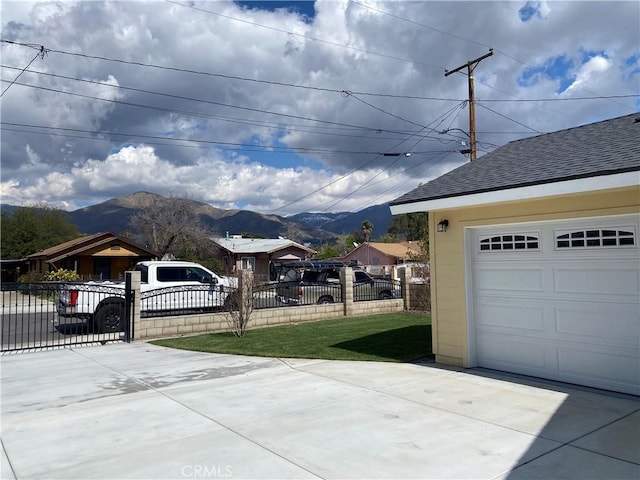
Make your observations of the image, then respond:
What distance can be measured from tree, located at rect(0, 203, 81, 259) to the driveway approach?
145 ft

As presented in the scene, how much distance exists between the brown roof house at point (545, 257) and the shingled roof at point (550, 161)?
3 cm

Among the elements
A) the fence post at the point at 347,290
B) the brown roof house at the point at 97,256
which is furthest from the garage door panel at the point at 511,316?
the brown roof house at the point at 97,256

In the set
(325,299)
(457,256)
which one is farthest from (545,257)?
(325,299)

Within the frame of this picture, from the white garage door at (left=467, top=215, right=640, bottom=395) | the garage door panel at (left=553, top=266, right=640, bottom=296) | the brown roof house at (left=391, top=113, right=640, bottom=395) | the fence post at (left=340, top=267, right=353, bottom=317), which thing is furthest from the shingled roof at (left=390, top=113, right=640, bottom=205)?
the fence post at (left=340, top=267, right=353, bottom=317)

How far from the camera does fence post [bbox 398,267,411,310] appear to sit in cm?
1778

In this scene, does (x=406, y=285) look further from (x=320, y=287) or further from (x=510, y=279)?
(x=510, y=279)

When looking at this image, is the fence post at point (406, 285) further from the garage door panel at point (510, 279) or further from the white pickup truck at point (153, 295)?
the garage door panel at point (510, 279)

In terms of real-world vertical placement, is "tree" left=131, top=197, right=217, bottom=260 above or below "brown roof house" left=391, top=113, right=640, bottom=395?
above

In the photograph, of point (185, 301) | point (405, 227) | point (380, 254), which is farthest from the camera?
point (405, 227)

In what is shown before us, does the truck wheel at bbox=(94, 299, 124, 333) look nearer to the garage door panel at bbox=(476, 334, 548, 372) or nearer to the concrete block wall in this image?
the concrete block wall

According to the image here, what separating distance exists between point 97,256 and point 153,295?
24297mm

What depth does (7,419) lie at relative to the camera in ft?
18.7

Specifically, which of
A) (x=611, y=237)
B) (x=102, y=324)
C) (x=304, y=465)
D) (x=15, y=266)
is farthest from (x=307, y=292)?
(x=15, y=266)

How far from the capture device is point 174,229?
43188mm
